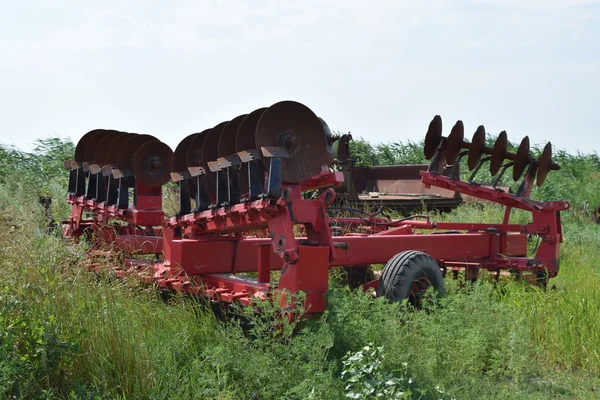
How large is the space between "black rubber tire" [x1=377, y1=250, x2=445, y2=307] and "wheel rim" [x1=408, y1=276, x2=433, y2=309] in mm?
73

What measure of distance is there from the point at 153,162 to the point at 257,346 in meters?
3.25

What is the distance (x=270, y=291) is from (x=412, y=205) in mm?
9763

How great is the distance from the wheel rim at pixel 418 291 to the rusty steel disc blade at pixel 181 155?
2.17m

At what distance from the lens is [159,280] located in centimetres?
593

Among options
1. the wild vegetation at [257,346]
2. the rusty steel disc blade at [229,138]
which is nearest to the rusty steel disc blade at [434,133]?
the wild vegetation at [257,346]

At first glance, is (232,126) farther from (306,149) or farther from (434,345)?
(434,345)

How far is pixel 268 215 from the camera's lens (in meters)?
4.93

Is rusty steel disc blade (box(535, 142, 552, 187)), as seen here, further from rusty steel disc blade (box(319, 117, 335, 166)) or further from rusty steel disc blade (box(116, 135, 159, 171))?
rusty steel disc blade (box(116, 135, 159, 171))

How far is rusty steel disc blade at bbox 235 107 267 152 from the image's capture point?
5.24 metres

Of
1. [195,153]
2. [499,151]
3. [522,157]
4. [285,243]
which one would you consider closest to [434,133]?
[499,151]

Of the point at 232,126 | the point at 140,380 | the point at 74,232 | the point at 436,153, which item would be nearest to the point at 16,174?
the point at 74,232

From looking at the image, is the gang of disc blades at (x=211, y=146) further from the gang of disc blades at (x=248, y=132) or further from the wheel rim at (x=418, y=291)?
the wheel rim at (x=418, y=291)

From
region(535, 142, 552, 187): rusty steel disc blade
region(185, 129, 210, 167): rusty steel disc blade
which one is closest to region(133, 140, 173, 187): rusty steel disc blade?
region(185, 129, 210, 167): rusty steel disc blade

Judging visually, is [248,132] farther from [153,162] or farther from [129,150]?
[129,150]
